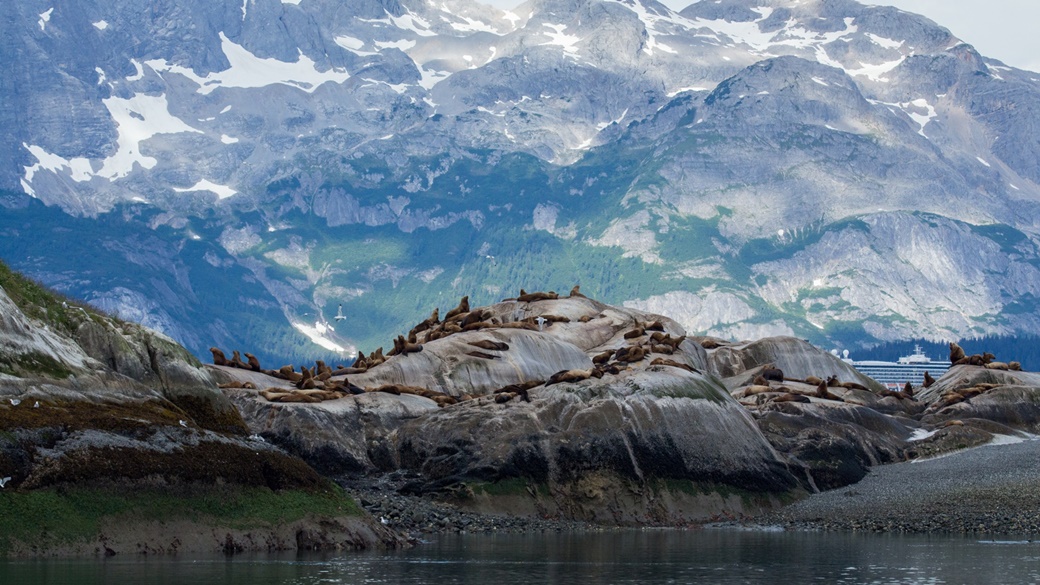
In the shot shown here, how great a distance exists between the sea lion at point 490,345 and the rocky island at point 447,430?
9cm

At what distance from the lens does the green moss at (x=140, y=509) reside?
118 ft

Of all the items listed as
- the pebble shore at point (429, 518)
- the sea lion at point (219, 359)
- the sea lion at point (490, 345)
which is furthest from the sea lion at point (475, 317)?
the pebble shore at point (429, 518)

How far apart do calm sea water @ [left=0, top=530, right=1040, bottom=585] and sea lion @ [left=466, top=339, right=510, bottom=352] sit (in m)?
21.4

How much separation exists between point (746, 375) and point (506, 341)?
14941mm

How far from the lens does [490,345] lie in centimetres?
7244

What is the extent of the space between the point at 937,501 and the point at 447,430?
62.4 ft

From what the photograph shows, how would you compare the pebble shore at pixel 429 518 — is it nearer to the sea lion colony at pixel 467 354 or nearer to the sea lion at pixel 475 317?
the sea lion colony at pixel 467 354

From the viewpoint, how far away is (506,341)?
7388cm

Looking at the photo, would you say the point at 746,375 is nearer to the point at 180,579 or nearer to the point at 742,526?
the point at 742,526

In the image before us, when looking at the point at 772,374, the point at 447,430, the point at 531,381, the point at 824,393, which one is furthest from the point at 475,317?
the point at 447,430

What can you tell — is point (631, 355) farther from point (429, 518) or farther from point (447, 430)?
point (429, 518)

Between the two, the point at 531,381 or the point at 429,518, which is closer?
the point at 429,518

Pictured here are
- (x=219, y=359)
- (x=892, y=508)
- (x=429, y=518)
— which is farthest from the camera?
(x=219, y=359)

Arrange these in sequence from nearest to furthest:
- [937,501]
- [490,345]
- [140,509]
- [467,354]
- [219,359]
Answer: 1. [140,509]
2. [937,501]
3. [467,354]
4. [219,359]
5. [490,345]
